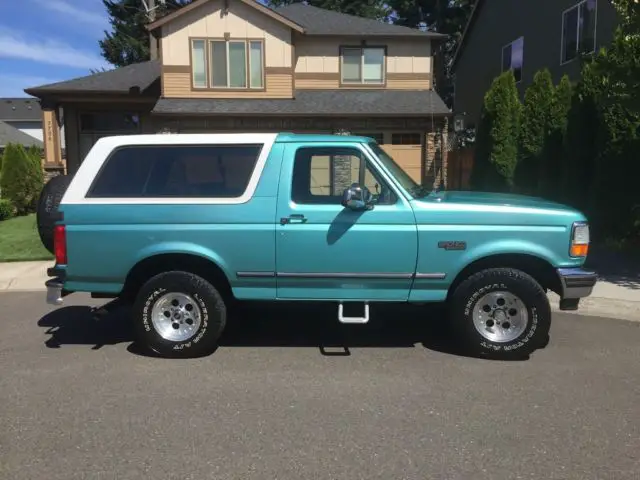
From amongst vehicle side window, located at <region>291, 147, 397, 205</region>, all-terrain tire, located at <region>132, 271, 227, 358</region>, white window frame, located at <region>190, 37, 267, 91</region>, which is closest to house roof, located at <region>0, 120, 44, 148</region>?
white window frame, located at <region>190, 37, 267, 91</region>

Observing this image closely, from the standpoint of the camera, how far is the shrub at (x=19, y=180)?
16.9 meters

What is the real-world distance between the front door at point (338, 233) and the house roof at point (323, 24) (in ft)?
48.6

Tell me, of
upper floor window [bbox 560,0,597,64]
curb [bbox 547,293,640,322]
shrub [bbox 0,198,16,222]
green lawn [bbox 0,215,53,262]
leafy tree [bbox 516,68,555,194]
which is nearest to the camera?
curb [bbox 547,293,640,322]

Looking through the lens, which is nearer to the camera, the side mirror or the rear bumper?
the side mirror

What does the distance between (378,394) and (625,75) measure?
6547 mm

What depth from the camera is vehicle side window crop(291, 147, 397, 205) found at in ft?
17.1

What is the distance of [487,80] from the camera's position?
80.0 feet

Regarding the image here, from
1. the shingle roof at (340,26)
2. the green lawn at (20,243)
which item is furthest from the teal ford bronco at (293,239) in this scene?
the shingle roof at (340,26)

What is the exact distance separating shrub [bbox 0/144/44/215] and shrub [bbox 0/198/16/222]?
1.76ft

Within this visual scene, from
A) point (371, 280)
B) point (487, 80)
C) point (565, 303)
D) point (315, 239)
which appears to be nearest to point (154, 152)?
point (315, 239)

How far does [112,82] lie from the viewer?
65.8 feet

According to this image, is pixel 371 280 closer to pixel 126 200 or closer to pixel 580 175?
pixel 126 200

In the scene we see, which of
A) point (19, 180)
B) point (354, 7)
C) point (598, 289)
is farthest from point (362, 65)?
point (354, 7)

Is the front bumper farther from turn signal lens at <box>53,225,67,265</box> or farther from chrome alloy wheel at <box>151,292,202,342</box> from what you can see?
turn signal lens at <box>53,225,67,265</box>
